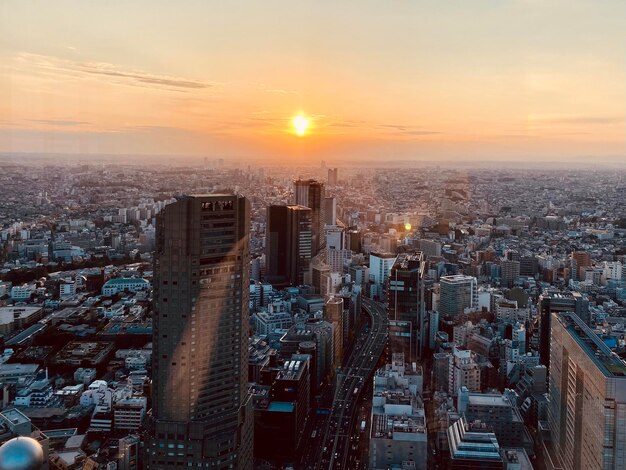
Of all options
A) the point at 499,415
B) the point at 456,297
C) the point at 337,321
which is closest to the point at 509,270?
the point at 456,297

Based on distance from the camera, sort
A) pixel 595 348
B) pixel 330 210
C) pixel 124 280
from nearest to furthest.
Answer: pixel 595 348
pixel 124 280
pixel 330 210

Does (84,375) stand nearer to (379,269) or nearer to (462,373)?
(462,373)

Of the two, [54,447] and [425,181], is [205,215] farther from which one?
[425,181]

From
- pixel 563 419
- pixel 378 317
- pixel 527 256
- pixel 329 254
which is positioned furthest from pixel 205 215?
pixel 527 256

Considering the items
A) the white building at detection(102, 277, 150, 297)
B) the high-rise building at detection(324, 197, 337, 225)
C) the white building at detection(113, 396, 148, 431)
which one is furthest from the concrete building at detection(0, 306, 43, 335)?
the high-rise building at detection(324, 197, 337, 225)

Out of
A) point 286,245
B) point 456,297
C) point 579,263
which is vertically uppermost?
point 286,245

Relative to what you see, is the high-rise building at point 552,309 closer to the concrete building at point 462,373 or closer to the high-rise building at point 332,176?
the concrete building at point 462,373

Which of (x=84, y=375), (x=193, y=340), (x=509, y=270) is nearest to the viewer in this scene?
(x=193, y=340)

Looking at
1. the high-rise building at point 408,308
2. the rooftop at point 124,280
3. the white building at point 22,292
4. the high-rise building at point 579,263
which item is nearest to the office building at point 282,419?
the high-rise building at point 408,308
